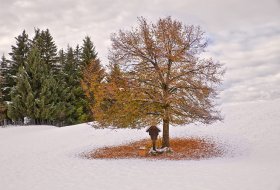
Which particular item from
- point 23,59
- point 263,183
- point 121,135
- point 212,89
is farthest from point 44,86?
point 263,183

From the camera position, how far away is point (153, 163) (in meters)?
18.9

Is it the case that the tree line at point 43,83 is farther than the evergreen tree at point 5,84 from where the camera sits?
No

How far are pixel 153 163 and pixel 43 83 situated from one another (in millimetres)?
32082

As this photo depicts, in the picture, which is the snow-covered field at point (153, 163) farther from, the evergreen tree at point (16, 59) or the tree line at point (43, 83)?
the evergreen tree at point (16, 59)

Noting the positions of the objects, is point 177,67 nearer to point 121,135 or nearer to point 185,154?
point 185,154

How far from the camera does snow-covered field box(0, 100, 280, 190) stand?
1347 cm

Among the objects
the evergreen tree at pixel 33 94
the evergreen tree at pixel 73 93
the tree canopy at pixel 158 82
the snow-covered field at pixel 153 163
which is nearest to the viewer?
the snow-covered field at pixel 153 163

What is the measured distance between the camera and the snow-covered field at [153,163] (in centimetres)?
1347

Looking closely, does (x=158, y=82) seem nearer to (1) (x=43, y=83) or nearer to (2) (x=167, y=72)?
(2) (x=167, y=72)

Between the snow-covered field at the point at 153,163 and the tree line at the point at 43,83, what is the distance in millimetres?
11155

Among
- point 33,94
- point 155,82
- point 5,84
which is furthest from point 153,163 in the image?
point 5,84

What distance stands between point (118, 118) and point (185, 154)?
506 cm

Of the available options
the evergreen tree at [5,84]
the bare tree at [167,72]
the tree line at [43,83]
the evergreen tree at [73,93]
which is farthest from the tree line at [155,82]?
the evergreen tree at [5,84]

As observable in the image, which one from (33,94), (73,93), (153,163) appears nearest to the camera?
(153,163)
